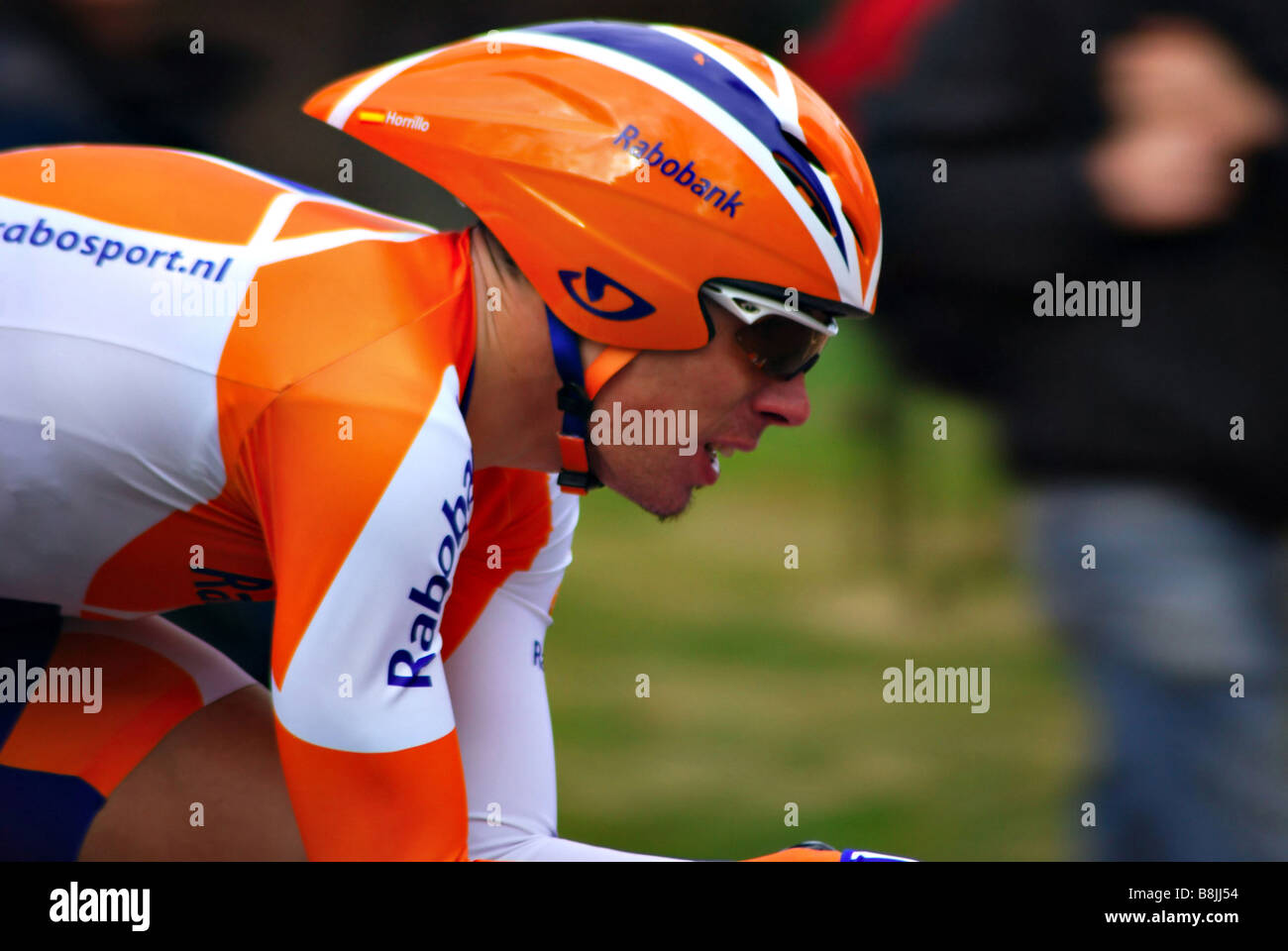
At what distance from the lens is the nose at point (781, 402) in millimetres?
2523

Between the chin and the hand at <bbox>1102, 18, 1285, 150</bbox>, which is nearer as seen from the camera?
the chin

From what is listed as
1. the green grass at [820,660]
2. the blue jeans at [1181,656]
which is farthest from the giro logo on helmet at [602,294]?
the green grass at [820,660]

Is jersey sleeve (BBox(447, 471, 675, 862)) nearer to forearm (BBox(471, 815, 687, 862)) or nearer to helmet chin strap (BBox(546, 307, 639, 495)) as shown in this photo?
forearm (BBox(471, 815, 687, 862))

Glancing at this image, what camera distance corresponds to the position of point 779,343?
2.46 meters

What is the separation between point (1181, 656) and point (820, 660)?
10.4ft

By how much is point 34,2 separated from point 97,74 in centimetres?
21

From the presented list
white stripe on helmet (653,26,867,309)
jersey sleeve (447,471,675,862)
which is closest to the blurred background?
jersey sleeve (447,471,675,862)

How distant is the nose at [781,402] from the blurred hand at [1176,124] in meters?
1.44

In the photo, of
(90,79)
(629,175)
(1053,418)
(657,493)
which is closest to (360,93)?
(629,175)

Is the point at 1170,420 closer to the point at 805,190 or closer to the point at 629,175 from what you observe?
the point at 805,190

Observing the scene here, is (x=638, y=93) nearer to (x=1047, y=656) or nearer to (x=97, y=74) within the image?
(x=97, y=74)

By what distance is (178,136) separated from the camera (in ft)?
12.5

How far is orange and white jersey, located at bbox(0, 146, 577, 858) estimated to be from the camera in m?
2.06

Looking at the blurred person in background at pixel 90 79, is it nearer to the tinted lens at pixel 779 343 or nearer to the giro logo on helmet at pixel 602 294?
the giro logo on helmet at pixel 602 294
